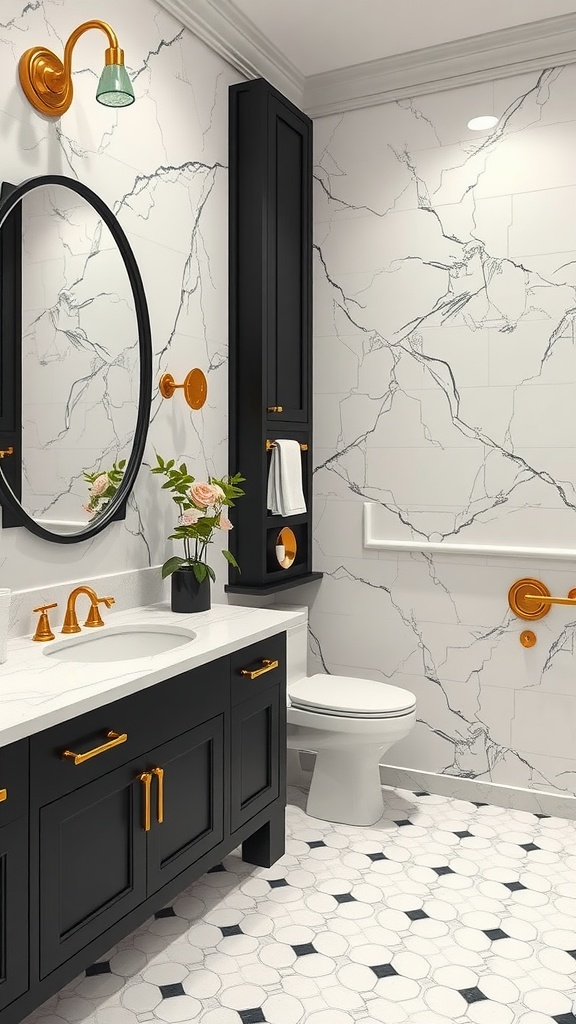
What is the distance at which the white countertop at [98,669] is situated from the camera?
154 cm

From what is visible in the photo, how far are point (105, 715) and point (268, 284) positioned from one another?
182cm

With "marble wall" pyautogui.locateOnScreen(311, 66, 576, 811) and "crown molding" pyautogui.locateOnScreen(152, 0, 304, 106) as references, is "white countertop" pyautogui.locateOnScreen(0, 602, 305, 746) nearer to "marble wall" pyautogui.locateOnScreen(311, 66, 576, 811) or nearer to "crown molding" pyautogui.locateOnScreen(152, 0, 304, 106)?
"marble wall" pyautogui.locateOnScreen(311, 66, 576, 811)

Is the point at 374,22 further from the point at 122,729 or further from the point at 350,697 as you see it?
the point at 122,729

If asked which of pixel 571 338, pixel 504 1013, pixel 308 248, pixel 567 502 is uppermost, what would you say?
pixel 308 248

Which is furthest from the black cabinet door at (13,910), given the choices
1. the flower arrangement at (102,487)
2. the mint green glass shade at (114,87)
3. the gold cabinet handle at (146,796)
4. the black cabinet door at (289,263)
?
the black cabinet door at (289,263)

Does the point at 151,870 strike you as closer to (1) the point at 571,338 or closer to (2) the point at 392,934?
(2) the point at 392,934

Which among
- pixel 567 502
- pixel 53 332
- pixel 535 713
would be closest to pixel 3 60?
pixel 53 332

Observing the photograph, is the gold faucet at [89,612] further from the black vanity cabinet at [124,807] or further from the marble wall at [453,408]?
the marble wall at [453,408]

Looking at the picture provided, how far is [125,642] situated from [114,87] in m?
1.43

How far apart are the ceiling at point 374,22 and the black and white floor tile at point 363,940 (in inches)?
110

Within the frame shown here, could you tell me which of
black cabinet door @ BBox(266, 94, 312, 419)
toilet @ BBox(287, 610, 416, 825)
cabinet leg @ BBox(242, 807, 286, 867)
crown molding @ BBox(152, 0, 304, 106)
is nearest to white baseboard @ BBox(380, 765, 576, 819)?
toilet @ BBox(287, 610, 416, 825)

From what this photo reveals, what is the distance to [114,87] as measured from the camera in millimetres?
1950

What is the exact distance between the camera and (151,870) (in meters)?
1.89

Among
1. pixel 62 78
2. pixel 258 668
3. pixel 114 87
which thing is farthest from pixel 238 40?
pixel 258 668
